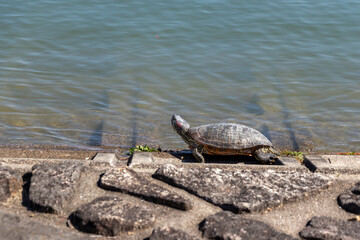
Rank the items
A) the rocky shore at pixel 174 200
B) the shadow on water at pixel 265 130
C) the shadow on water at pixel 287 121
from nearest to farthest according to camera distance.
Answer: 1. the rocky shore at pixel 174 200
2. the shadow on water at pixel 287 121
3. the shadow on water at pixel 265 130

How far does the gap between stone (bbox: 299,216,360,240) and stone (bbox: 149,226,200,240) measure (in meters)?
0.82

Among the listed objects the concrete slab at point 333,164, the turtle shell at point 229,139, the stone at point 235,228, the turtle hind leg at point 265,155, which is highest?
the stone at point 235,228

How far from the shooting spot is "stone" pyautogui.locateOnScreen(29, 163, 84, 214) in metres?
3.21

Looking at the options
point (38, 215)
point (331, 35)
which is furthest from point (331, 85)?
point (38, 215)

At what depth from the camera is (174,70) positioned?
936cm

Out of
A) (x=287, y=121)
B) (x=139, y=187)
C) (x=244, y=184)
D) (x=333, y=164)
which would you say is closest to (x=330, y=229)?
(x=244, y=184)

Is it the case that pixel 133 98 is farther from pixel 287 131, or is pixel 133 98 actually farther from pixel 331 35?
pixel 331 35

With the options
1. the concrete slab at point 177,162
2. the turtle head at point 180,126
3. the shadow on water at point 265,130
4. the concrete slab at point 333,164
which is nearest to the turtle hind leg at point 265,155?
the concrete slab at point 177,162

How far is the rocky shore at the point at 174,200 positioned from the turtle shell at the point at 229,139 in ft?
3.24

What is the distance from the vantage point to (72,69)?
30.5 feet

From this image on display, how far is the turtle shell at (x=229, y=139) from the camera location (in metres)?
5.02

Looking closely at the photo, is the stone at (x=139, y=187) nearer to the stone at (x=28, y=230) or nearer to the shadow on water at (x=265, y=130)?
the stone at (x=28, y=230)

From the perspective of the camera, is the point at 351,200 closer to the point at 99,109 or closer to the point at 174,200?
the point at 174,200

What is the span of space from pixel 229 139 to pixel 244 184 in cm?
150
